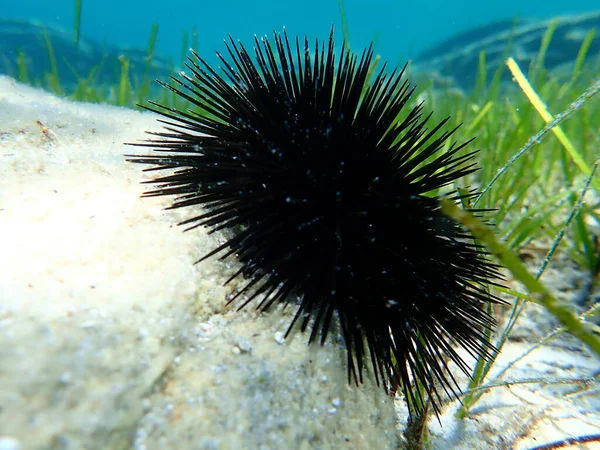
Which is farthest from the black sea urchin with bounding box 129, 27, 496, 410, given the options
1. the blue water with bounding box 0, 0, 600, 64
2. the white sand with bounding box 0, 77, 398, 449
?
the blue water with bounding box 0, 0, 600, 64

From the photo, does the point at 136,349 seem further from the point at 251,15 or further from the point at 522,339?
the point at 251,15

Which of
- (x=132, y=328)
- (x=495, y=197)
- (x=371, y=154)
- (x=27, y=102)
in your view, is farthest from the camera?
(x=495, y=197)

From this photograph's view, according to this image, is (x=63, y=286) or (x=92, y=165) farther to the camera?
(x=92, y=165)

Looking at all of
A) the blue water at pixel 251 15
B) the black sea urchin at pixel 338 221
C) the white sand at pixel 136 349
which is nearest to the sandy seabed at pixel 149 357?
the white sand at pixel 136 349

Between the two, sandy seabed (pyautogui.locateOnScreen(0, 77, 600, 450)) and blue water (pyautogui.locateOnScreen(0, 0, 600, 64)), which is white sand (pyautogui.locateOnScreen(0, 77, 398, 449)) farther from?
blue water (pyautogui.locateOnScreen(0, 0, 600, 64))

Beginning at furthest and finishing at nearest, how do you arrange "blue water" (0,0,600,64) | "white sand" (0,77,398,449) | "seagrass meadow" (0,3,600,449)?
1. "blue water" (0,0,600,64)
2. "seagrass meadow" (0,3,600,449)
3. "white sand" (0,77,398,449)

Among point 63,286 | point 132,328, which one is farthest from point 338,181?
point 63,286

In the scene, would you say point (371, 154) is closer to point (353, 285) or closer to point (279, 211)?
point (279, 211)
